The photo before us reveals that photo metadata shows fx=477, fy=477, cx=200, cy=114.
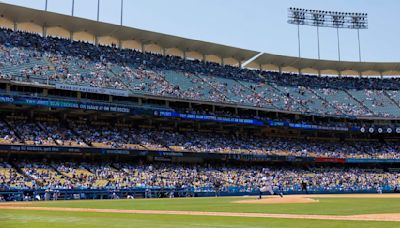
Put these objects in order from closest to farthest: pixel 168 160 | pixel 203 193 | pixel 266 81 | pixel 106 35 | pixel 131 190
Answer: pixel 131 190, pixel 203 193, pixel 168 160, pixel 106 35, pixel 266 81

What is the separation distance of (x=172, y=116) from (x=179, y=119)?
9.34 feet

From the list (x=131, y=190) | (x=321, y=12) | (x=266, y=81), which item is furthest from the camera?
(x=321, y=12)

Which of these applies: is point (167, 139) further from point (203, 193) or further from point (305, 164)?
point (305, 164)

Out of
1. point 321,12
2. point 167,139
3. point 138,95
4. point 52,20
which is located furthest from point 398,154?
point 52,20

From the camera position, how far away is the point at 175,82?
65.8 m

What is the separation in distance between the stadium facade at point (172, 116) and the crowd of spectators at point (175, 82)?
0.78 ft

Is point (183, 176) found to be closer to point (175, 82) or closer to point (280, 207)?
point (175, 82)

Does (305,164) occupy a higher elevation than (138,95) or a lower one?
lower

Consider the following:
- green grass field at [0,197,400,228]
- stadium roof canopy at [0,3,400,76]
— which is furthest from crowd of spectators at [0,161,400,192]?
stadium roof canopy at [0,3,400,76]

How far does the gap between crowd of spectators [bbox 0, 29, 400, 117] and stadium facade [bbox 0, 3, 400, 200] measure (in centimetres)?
24

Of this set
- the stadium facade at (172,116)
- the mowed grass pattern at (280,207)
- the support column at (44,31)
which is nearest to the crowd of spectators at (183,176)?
the stadium facade at (172,116)

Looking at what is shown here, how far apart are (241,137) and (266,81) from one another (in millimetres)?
15514

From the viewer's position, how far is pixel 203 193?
161 feet

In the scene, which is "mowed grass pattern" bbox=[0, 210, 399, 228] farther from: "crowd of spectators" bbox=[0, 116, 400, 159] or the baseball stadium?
"crowd of spectators" bbox=[0, 116, 400, 159]
